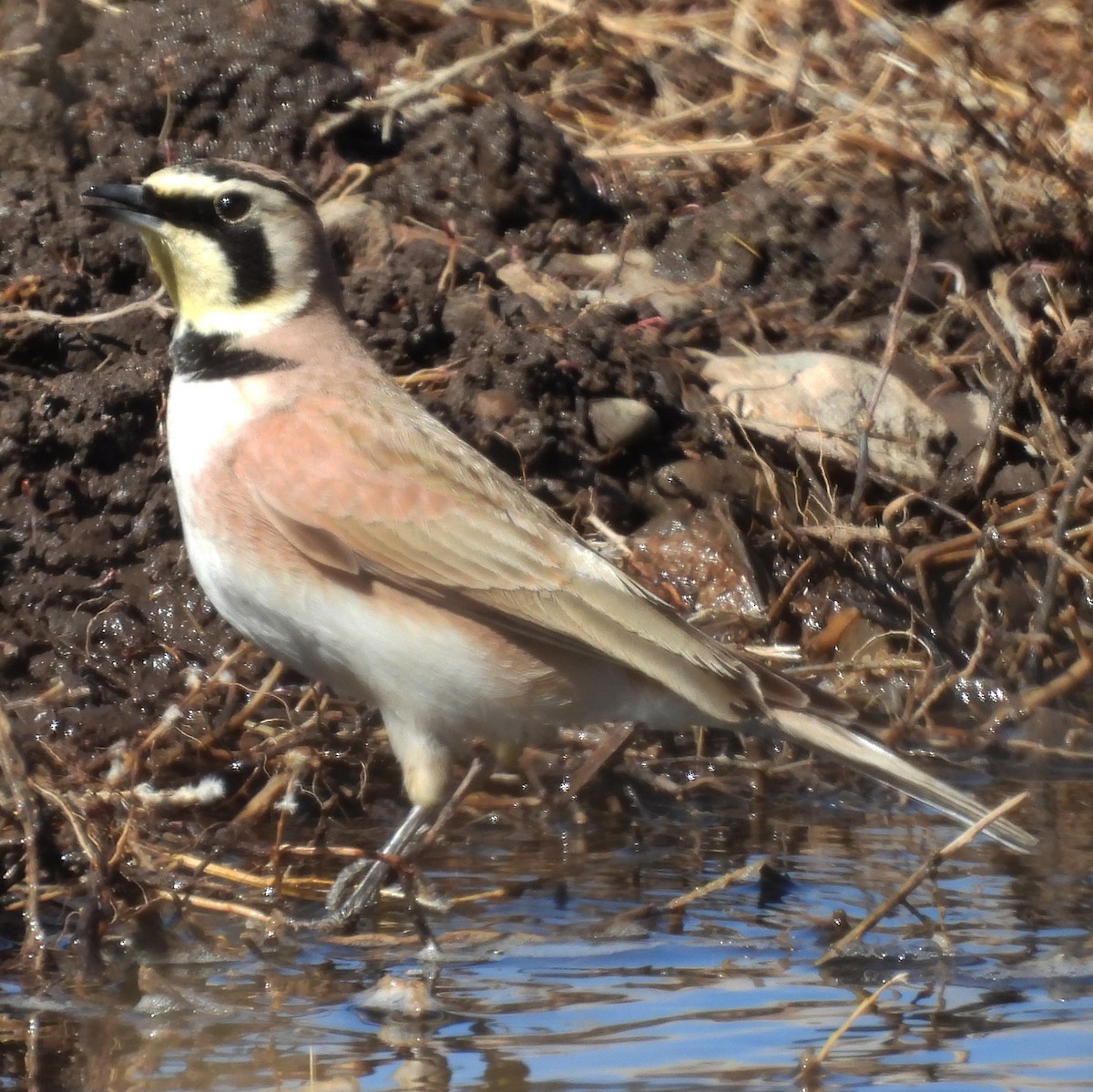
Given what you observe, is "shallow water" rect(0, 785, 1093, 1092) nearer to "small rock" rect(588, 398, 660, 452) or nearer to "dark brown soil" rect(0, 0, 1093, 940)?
"dark brown soil" rect(0, 0, 1093, 940)

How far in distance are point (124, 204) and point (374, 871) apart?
6.22 feet

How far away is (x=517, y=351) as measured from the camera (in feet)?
23.5

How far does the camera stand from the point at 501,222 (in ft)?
27.6

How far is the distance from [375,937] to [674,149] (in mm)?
5024

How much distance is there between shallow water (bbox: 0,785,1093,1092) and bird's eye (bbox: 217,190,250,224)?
1861mm

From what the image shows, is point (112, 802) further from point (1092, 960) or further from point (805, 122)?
point (805, 122)

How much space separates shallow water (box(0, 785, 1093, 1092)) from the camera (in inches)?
163

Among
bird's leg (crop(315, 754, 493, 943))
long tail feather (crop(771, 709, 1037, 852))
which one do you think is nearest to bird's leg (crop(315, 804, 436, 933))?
bird's leg (crop(315, 754, 493, 943))

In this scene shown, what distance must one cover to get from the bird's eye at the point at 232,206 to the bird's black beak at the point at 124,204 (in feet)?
0.55

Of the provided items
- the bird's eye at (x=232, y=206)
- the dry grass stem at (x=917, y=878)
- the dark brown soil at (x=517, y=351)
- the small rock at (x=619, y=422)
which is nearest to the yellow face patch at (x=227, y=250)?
the bird's eye at (x=232, y=206)

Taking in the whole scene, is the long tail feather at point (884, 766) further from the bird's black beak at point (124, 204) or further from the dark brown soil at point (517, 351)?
the bird's black beak at point (124, 204)

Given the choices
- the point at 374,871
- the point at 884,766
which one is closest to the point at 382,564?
the point at 374,871

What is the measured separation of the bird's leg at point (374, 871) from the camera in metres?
5.05

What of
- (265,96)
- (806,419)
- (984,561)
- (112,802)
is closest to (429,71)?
(265,96)
